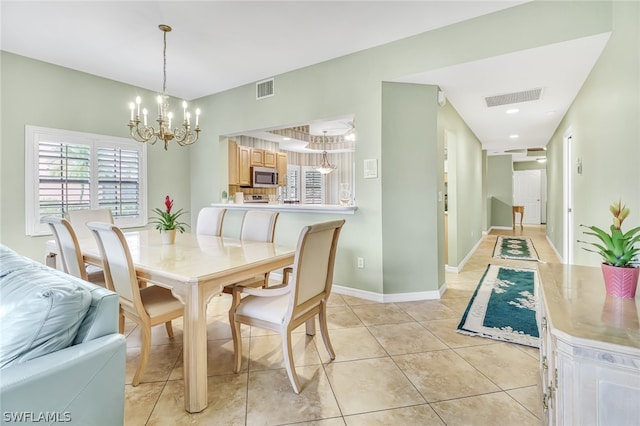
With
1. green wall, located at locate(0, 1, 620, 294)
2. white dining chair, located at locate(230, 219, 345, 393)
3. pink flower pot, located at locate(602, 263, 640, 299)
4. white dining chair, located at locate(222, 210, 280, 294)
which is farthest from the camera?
white dining chair, located at locate(222, 210, 280, 294)

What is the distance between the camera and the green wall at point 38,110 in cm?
344

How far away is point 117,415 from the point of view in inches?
44.0

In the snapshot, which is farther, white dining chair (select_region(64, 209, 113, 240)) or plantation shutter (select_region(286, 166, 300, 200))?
plantation shutter (select_region(286, 166, 300, 200))

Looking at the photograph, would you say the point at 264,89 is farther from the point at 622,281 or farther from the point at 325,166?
the point at 622,281

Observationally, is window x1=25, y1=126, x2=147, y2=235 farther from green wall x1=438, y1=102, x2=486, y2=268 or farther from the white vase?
green wall x1=438, y1=102, x2=486, y2=268

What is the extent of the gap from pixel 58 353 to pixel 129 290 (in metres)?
0.97

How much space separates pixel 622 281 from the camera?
1200mm

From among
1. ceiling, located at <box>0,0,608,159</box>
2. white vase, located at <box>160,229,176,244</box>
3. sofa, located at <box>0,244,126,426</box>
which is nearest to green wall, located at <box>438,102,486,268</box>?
ceiling, located at <box>0,0,608,159</box>

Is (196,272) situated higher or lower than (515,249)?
higher

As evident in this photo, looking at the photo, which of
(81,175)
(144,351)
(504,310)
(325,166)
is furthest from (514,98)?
(81,175)

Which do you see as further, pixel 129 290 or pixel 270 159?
pixel 270 159

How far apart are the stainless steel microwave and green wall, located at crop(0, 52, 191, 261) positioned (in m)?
2.12

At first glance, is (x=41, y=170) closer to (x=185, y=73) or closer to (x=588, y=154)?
(x=185, y=73)

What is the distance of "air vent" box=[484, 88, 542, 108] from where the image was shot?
366 centimetres
